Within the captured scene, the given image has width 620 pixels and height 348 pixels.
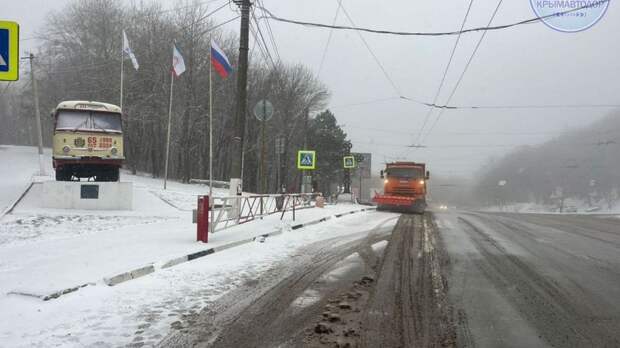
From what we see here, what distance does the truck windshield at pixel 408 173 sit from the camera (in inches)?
1067

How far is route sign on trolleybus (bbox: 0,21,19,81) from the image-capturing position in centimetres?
565

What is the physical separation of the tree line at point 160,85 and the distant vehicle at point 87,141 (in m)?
12.0

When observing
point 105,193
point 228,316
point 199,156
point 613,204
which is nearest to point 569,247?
point 228,316

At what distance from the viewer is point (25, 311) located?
546cm

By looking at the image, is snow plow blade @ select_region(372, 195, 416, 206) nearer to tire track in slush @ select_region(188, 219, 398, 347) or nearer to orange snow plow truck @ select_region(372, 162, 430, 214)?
orange snow plow truck @ select_region(372, 162, 430, 214)

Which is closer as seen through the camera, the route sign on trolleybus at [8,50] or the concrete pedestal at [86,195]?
the route sign on trolleybus at [8,50]

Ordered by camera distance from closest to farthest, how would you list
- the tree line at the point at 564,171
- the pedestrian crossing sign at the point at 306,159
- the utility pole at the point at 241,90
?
1. the utility pole at the point at 241,90
2. the pedestrian crossing sign at the point at 306,159
3. the tree line at the point at 564,171

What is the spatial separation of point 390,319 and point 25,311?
13.8 feet

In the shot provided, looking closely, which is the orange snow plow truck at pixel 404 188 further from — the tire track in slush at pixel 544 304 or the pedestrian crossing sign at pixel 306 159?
the tire track in slush at pixel 544 304

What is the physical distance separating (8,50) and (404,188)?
22.9 metres

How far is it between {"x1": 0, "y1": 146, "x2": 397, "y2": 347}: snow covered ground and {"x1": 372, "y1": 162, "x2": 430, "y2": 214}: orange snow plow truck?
10.2 m

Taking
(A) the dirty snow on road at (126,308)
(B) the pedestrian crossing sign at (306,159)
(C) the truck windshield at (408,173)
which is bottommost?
(A) the dirty snow on road at (126,308)

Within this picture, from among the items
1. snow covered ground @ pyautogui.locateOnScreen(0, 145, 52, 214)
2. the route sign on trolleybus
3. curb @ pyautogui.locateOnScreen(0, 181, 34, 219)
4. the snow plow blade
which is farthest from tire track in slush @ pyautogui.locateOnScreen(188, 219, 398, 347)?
the snow plow blade

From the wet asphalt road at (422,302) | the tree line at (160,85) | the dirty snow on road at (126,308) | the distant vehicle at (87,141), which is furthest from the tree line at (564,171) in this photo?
the dirty snow on road at (126,308)
